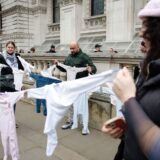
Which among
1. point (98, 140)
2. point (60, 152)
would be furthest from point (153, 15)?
point (98, 140)

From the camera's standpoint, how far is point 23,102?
8469 mm

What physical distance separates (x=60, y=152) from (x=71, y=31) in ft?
48.5

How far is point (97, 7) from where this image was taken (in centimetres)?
1812

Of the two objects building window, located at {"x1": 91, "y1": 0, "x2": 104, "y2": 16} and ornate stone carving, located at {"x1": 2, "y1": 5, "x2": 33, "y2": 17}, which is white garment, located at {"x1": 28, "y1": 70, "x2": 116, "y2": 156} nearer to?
building window, located at {"x1": 91, "y1": 0, "x2": 104, "y2": 16}

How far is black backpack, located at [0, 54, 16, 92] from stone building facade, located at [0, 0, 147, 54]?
8.40 metres

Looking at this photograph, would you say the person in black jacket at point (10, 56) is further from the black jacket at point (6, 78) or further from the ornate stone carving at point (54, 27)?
the ornate stone carving at point (54, 27)

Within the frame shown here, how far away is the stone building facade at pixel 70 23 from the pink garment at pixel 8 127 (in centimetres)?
951

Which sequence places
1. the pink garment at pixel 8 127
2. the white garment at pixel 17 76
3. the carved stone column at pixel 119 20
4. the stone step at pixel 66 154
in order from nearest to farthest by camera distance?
1. the pink garment at pixel 8 127
2. the stone step at pixel 66 154
3. the white garment at pixel 17 76
4. the carved stone column at pixel 119 20

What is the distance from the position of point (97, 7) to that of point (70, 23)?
2.07m

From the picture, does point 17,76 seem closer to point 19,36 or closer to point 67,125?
point 67,125

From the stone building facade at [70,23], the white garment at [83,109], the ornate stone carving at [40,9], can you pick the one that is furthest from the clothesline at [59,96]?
the ornate stone carving at [40,9]

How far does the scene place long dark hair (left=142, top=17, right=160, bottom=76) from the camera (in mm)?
1196

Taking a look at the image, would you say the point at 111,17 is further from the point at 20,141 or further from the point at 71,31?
the point at 20,141

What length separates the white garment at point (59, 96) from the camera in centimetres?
344
